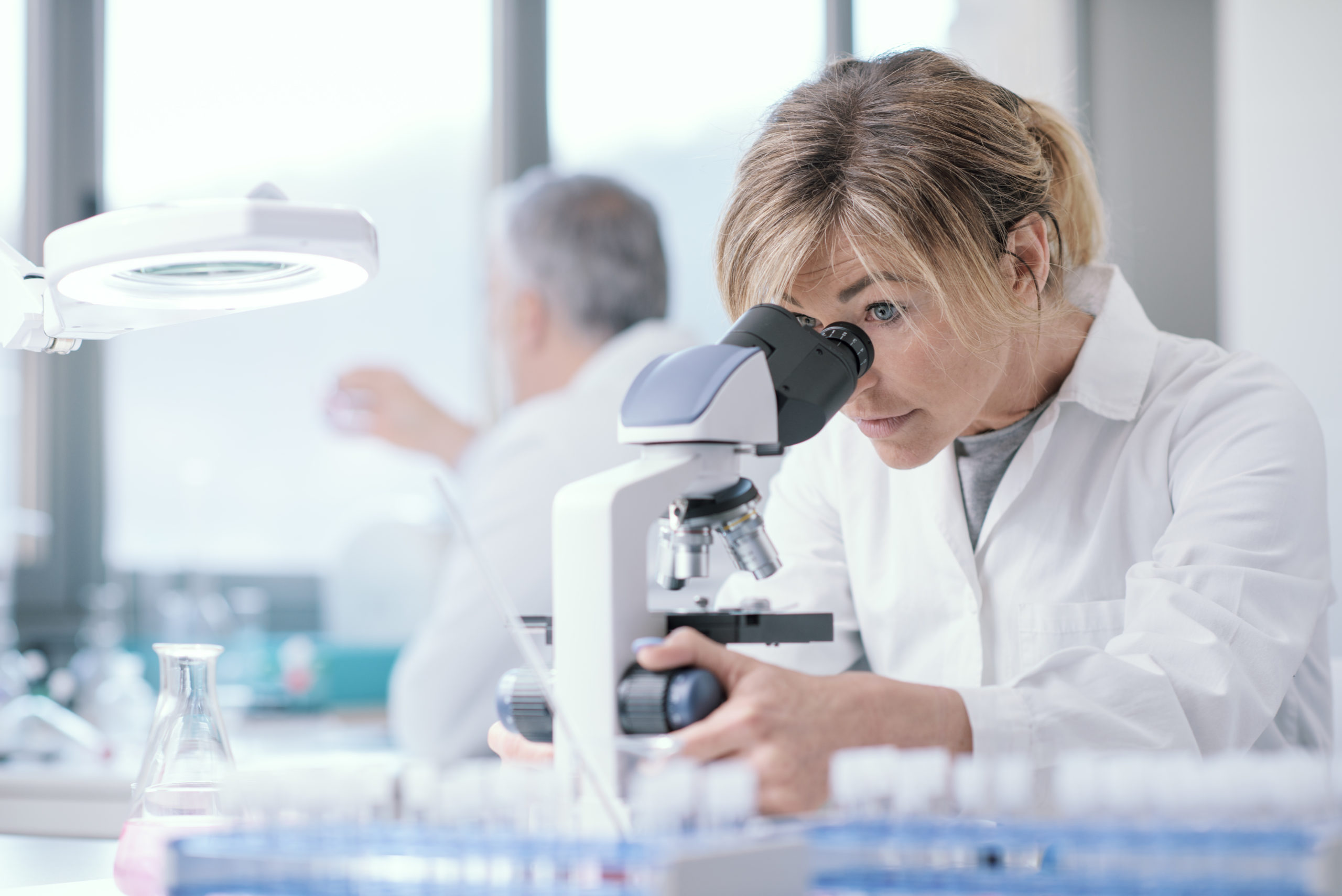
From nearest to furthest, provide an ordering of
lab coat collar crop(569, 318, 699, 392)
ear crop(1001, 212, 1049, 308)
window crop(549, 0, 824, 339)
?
ear crop(1001, 212, 1049, 308)
lab coat collar crop(569, 318, 699, 392)
window crop(549, 0, 824, 339)

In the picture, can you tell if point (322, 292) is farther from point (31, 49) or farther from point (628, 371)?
point (31, 49)

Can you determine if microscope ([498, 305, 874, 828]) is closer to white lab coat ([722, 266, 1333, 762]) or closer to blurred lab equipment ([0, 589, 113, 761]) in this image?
white lab coat ([722, 266, 1333, 762])

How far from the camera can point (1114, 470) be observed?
1.36m

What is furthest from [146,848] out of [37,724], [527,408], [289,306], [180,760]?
[289,306]

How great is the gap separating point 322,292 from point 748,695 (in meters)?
0.47

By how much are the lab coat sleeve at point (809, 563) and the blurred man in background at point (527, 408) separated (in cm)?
57

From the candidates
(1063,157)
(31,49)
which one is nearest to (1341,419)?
(1063,157)

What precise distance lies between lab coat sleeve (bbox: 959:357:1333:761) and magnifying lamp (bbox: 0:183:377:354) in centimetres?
56

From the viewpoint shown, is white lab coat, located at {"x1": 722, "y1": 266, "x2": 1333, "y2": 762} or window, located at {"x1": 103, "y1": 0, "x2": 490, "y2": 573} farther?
window, located at {"x1": 103, "y1": 0, "x2": 490, "y2": 573}

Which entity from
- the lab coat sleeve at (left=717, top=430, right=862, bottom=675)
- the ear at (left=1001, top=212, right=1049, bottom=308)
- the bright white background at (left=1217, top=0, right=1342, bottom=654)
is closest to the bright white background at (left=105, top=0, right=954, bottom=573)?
the bright white background at (left=1217, top=0, right=1342, bottom=654)

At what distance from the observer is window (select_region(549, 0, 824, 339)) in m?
3.66

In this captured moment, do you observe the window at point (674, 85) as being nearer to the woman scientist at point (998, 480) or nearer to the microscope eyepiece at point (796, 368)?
the woman scientist at point (998, 480)

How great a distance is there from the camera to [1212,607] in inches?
41.0

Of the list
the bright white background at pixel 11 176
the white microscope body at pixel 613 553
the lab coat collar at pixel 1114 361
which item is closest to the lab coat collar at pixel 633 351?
the lab coat collar at pixel 1114 361
